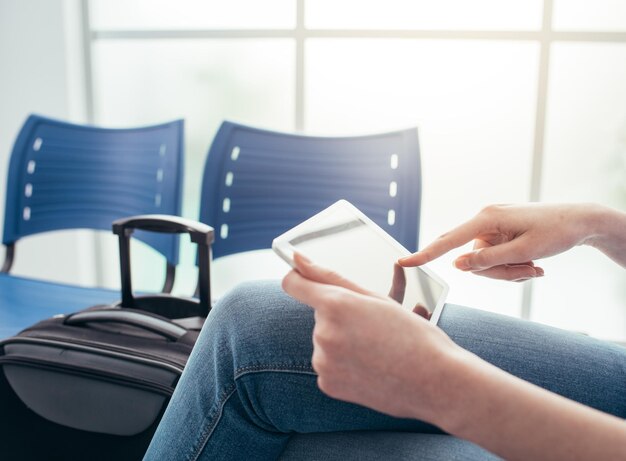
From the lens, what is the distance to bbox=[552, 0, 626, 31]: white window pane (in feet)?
6.28

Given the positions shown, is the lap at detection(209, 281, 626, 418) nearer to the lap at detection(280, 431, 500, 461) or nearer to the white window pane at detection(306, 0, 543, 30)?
the lap at detection(280, 431, 500, 461)

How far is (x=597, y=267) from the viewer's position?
216cm

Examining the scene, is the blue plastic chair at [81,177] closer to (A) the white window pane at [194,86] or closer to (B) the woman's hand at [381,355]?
(A) the white window pane at [194,86]

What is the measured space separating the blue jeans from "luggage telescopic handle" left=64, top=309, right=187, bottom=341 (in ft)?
0.68

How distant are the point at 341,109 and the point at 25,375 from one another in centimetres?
164

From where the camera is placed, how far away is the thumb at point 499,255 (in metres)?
0.74

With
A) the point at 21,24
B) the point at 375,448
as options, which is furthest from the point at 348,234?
the point at 21,24

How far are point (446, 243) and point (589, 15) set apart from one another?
1661mm

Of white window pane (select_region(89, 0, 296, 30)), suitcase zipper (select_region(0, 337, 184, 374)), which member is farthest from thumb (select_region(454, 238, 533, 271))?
white window pane (select_region(89, 0, 296, 30))

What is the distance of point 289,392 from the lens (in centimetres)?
60

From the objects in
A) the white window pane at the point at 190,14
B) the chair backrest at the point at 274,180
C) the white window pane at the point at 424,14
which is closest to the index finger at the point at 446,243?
the chair backrest at the point at 274,180

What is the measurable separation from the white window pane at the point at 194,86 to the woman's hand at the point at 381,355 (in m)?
1.81

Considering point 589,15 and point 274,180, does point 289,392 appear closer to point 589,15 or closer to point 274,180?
point 274,180

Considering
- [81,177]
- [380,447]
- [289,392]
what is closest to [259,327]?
[289,392]
